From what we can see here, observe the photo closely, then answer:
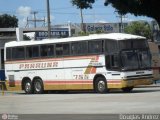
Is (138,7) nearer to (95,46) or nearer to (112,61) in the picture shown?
(112,61)

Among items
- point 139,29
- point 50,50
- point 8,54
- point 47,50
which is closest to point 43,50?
point 47,50

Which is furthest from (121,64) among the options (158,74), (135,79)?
(158,74)

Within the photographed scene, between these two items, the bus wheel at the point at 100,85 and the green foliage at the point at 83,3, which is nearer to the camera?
the green foliage at the point at 83,3

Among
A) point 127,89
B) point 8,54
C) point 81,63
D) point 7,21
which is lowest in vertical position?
point 127,89

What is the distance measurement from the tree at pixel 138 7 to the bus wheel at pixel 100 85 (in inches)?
278

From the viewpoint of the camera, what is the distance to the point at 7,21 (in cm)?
11538

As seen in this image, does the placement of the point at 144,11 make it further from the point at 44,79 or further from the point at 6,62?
the point at 6,62

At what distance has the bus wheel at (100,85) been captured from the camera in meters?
31.3

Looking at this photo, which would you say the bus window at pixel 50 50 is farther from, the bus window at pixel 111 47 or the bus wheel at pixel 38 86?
the bus window at pixel 111 47

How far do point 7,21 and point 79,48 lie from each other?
84.5 metres

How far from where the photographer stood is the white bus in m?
30.9

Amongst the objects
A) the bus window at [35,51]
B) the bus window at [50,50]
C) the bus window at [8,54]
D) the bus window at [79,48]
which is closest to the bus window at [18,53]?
the bus window at [8,54]

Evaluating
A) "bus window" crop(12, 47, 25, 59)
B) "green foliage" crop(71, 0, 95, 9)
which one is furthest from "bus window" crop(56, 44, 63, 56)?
"green foliage" crop(71, 0, 95, 9)

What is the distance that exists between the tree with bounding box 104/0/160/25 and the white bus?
5840 mm
